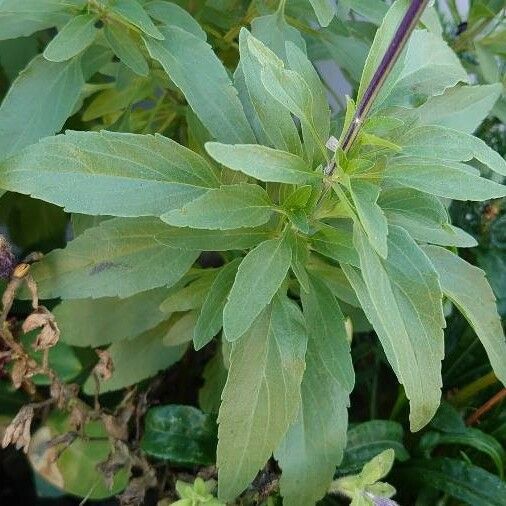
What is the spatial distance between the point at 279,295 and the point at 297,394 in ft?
0.22

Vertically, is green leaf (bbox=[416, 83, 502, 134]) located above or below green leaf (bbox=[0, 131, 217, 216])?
above

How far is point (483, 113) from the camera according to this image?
509mm

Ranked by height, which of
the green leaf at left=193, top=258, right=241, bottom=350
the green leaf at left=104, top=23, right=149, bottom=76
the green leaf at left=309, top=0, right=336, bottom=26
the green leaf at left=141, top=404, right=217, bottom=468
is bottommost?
the green leaf at left=141, top=404, right=217, bottom=468

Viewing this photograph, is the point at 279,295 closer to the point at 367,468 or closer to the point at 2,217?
the point at 367,468

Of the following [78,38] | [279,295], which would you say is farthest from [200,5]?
[279,295]

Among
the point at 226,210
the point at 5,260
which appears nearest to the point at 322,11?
the point at 226,210

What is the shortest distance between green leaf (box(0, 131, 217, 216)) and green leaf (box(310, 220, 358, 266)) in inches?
3.4

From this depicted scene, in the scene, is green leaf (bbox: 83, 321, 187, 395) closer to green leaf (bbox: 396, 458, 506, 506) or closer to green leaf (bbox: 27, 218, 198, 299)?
green leaf (bbox: 27, 218, 198, 299)

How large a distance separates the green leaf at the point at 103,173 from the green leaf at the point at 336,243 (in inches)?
3.4

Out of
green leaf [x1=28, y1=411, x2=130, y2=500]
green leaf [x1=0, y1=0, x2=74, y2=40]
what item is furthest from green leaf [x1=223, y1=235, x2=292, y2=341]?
green leaf [x1=28, y1=411, x2=130, y2=500]

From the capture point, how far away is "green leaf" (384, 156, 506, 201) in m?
0.39

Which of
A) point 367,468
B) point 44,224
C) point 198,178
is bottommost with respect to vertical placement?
point 44,224

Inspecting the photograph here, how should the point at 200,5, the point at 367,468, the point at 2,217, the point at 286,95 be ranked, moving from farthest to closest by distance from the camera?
the point at 2,217 → the point at 200,5 → the point at 367,468 → the point at 286,95

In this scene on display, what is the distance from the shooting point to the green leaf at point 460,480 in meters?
0.60
